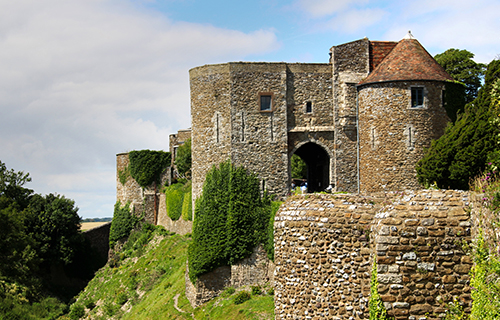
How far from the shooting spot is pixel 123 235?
46281mm

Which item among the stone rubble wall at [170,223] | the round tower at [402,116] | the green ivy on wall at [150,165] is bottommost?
the stone rubble wall at [170,223]

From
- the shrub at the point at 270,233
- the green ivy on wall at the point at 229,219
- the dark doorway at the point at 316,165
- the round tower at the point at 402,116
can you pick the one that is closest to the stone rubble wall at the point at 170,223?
the green ivy on wall at the point at 229,219

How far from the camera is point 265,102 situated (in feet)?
87.1

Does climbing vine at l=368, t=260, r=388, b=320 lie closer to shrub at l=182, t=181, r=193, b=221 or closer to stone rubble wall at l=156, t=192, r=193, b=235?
shrub at l=182, t=181, r=193, b=221

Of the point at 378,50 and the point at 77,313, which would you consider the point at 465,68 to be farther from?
the point at 77,313

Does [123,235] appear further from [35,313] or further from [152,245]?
[35,313]

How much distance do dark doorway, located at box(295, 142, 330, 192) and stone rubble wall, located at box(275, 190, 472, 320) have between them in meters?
15.9

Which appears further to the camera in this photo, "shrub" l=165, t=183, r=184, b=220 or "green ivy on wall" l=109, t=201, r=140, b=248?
"green ivy on wall" l=109, t=201, r=140, b=248

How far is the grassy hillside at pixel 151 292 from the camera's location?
80.7 ft

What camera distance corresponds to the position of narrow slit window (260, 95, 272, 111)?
2653 cm

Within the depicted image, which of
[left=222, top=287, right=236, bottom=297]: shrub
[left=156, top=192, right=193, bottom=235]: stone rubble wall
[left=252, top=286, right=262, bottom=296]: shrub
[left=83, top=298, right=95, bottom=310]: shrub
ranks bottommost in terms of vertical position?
[left=83, top=298, right=95, bottom=310]: shrub

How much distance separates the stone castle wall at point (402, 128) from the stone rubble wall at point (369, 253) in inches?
467

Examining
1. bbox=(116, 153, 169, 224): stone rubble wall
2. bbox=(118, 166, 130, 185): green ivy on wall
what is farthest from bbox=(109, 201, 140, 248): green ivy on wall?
bbox=(118, 166, 130, 185): green ivy on wall

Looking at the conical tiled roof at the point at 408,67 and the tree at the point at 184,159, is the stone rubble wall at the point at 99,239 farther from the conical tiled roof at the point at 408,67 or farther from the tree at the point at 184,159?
the conical tiled roof at the point at 408,67
